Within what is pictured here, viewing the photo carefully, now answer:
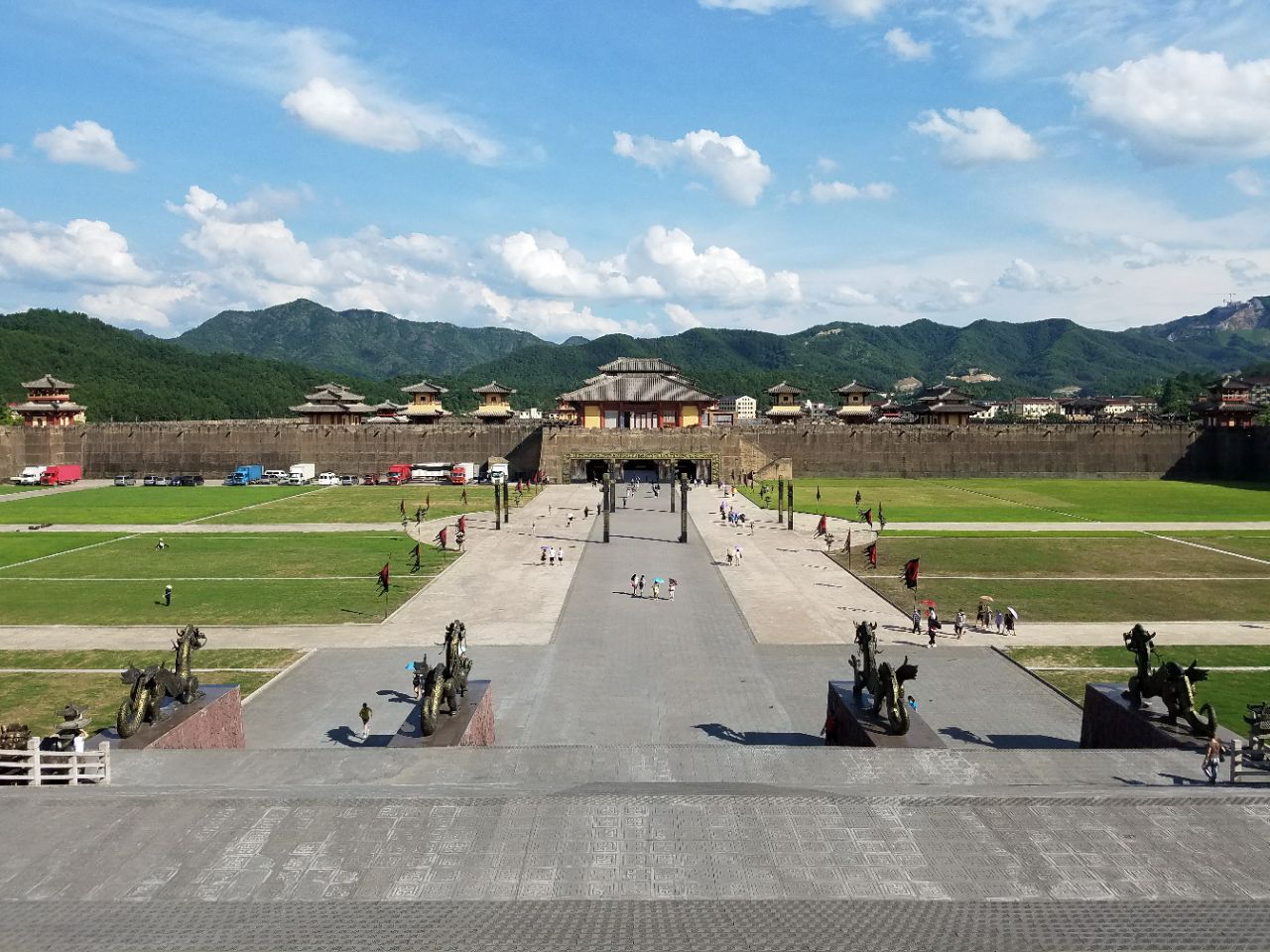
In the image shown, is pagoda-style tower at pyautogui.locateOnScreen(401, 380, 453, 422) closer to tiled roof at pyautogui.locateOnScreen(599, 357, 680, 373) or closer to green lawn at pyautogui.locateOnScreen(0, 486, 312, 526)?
tiled roof at pyautogui.locateOnScreen(599, 357, 680, 373)

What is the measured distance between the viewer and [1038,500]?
2501 inches

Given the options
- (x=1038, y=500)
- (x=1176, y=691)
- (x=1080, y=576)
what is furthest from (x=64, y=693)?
(x=1038, y=500)

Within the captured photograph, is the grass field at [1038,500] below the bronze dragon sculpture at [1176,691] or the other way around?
below

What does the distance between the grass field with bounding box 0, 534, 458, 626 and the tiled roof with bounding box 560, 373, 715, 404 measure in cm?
3638

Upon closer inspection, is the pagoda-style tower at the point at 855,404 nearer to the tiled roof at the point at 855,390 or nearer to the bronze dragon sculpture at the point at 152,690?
the tiled roof at the point at 855,390

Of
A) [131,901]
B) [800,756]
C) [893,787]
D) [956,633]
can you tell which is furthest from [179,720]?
[956,633]

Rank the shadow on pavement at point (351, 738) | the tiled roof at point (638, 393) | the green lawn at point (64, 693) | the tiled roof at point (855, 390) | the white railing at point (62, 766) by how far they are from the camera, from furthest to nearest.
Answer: the tiled roof at point (855, 390) < the tiled roof at point (638, 393) < the green lawn at point (64, 693) < the shadow on pavement at point (351, 738) < the white railing at point (62, 766)

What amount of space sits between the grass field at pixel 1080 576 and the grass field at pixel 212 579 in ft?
70.1

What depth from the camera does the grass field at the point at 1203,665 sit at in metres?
19.2

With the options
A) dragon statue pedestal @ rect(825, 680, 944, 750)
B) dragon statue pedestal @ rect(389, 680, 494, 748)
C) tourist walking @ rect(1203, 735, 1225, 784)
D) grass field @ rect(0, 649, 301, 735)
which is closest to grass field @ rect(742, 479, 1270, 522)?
dragon statue pedestal @ rect(825, 680, 944, 750)

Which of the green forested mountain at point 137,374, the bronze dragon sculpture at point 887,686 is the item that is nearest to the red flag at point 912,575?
the bronze dragon sculpture at point 887,686

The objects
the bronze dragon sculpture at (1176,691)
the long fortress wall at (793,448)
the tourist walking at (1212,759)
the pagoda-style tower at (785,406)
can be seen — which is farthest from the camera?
the pagoda-style tower at (785,406)

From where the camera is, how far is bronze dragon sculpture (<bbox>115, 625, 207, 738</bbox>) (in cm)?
1379

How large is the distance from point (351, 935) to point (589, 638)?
17.0 metres
